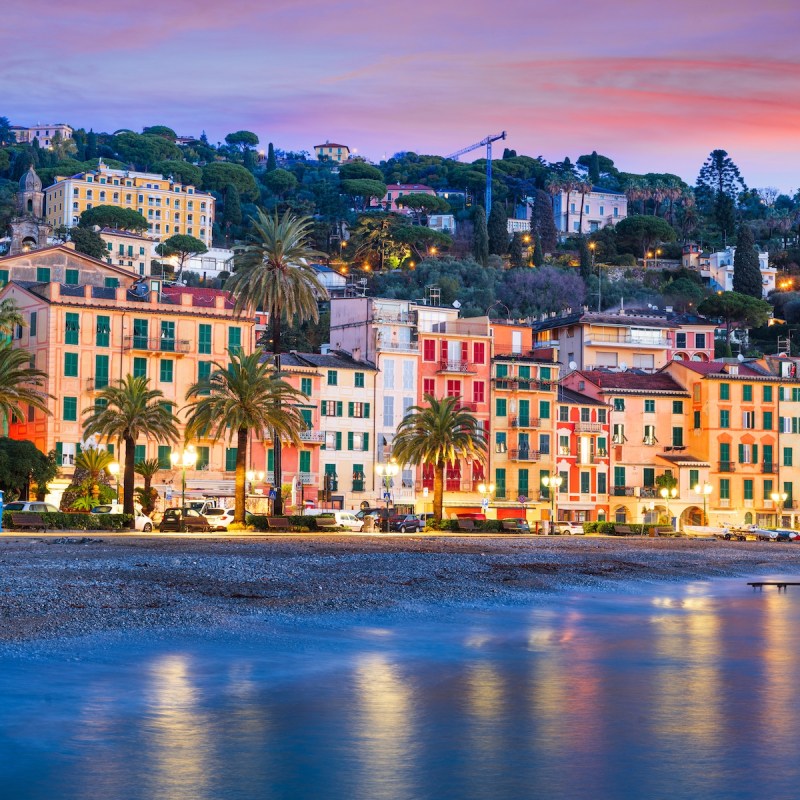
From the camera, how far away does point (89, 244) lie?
19238cm

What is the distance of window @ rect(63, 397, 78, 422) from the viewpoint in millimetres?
89131

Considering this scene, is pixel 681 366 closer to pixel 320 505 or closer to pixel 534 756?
pixel 320 505

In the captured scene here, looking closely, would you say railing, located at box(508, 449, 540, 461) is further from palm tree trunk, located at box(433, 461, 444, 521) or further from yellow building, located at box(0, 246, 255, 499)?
yellow building, located at box(0, 246, 255, 499)

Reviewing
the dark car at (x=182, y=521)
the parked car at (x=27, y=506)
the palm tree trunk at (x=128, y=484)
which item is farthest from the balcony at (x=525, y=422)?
the parked car at (x=27, y=506)

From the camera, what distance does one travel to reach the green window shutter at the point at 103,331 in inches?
3605

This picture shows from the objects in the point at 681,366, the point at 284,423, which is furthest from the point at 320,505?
the point at 681,366

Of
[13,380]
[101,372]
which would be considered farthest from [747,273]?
[13,380]

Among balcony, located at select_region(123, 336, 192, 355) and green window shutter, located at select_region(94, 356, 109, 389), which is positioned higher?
balcony, located at select_region(123, 336, 192, 355)

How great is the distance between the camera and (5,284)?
323ft

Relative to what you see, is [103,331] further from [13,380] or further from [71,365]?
[13,380]

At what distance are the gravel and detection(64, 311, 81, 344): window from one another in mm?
29747

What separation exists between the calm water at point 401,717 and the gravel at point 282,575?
2.50 metres

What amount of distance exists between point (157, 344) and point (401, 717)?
7160 centimetres

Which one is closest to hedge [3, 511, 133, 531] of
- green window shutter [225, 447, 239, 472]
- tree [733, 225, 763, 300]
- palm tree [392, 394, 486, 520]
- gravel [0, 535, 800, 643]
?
gravel [0, 535, 800, 643]
